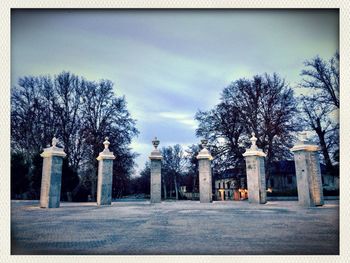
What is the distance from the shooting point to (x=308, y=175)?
13219 millimetres

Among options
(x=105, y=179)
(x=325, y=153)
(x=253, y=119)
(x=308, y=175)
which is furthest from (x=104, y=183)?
(x=325, y=153)

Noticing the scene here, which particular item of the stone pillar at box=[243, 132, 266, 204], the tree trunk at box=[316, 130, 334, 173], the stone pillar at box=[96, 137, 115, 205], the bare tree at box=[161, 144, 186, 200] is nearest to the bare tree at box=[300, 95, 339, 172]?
the tree trunk at box=[316, 130, 334, 173]

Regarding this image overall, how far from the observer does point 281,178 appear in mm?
46469

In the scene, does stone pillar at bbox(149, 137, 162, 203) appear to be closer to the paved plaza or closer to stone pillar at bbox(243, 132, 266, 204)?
stone pillar at bbox(243, 132, 266, 204)

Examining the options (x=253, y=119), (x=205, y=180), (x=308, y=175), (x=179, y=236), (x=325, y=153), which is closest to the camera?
(x=179, y=236)

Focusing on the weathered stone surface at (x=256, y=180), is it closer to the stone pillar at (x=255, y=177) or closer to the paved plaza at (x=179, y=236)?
the stone pillar at (x=255, y=177)

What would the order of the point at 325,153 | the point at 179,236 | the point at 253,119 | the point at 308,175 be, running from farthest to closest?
the point at 253,119, the point at 325,153, the point at 308,175, the point at 179,236

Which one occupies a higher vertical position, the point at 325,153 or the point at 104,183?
the point at 325,153

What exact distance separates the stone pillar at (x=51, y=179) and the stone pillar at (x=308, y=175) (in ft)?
35.4

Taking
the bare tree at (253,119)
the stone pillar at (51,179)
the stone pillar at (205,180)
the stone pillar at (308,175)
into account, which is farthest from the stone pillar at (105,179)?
the bare tree at (253,119)

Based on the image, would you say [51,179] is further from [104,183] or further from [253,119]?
[253,119]

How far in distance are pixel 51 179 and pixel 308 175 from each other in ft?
37.1

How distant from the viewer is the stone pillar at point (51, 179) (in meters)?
13.4

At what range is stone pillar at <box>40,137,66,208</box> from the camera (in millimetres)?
13406
